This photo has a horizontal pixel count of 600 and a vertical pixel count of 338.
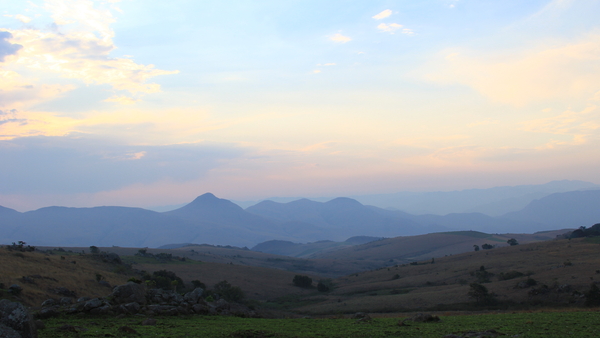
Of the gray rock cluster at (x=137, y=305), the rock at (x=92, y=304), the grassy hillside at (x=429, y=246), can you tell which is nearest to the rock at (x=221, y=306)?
the gray rock cluster at (x=137, y=305)

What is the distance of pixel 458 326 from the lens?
65.1 ft

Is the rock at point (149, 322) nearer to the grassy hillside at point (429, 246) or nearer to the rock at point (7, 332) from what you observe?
the rock at point (7, 332)

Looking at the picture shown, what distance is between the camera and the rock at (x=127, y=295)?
73.4 feet

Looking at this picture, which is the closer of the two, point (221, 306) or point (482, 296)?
point (221, 306)

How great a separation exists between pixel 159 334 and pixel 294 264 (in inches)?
5122

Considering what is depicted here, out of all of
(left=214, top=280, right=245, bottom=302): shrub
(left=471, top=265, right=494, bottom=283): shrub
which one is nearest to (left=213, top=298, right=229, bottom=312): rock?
A: (left=214, top=280, right=245, bottom=302): shrub

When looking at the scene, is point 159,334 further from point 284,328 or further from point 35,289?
point 35,289

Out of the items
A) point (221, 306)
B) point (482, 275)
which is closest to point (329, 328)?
point (221, 306)

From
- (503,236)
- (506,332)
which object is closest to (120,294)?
(506,332)

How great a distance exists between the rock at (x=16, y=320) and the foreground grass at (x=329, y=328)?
3745 mm

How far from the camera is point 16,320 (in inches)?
450

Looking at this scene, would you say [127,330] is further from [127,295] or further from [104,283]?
[104,283]

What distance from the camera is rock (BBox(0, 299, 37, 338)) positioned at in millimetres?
11250

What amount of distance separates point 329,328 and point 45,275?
94.8 ft
